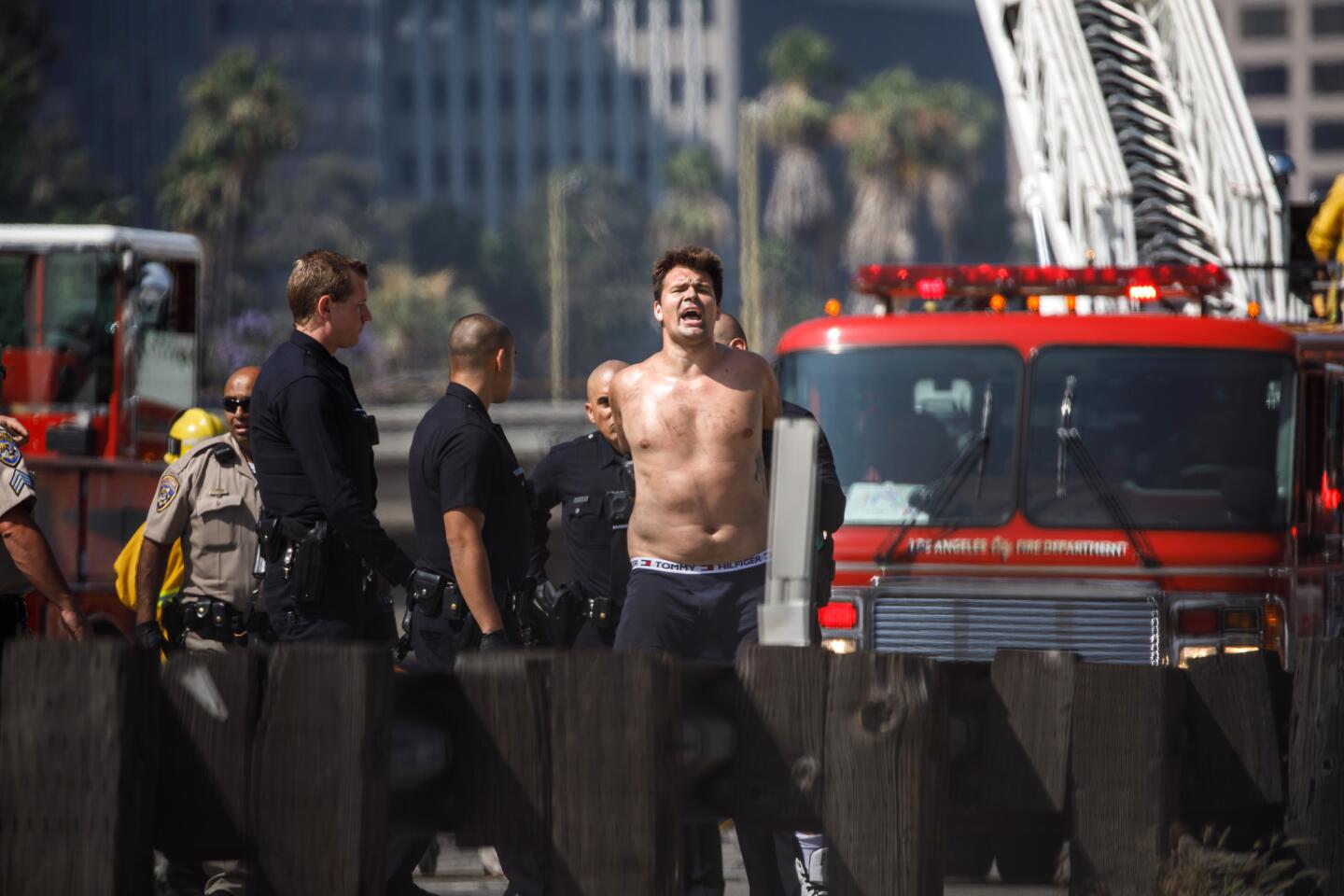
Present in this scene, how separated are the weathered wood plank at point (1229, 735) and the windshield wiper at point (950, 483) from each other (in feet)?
10.1

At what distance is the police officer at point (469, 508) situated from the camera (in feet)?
21.0

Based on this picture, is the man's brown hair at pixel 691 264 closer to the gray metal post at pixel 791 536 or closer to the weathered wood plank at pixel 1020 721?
the gray metal post at pixel 791 536

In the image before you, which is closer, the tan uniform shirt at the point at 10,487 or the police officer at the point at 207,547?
the tan uniform shirt at the point at 10,487

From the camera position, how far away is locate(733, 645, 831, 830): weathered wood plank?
170 inches

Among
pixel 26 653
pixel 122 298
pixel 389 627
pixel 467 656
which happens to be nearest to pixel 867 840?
pixel 467 656

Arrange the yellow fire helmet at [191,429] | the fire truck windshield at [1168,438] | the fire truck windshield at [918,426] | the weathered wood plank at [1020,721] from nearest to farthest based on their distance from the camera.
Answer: the weathered wood plank at [1020,721] < the fire truck windshield at [1168,438] < the fire truck windshield at [918,426] < the yellow fire helmet at [191,429]

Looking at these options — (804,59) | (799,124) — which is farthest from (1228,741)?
(799,124)

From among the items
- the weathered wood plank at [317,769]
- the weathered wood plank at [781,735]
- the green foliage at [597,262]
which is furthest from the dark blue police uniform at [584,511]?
the green foliage at [597,262]

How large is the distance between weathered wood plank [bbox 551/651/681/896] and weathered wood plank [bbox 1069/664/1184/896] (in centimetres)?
119

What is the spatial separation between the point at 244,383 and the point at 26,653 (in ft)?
12.5

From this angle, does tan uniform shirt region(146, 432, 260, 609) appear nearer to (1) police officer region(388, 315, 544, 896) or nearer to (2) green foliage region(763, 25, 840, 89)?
(1) police officer region(388, 315, 544, 896)

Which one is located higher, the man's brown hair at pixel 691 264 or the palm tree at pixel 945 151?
the palm tree at pixel 945 151

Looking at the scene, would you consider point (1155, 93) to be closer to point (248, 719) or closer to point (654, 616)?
point (654, 616)

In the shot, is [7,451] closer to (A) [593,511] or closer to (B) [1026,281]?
(A) [593,511]
